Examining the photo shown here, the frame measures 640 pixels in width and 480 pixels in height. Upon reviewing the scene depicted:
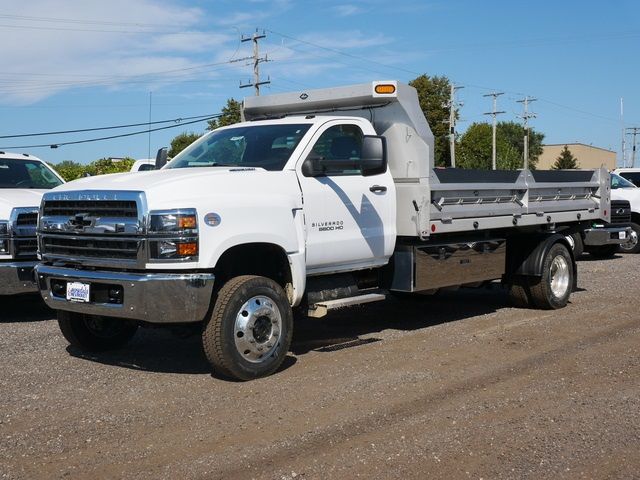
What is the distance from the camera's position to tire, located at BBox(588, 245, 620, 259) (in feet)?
58.2

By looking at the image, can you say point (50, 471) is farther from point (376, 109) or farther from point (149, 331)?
point (376, 109)

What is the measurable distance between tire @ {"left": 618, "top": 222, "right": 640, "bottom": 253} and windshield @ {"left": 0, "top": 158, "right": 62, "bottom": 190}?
13352mm

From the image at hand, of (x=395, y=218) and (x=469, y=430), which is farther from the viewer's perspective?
(x=395, y=218)

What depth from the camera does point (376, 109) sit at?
8.62m

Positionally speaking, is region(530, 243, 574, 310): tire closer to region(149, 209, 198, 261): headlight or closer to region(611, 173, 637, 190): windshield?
region(149, 209, 198, 261): headlight

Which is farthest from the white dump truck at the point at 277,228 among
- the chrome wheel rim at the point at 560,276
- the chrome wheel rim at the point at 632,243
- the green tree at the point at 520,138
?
the green tree at the point at 520,138

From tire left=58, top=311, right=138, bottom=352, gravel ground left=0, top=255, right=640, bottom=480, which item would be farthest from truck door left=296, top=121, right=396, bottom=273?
tire left=58, top=311, right=138, bottom=352

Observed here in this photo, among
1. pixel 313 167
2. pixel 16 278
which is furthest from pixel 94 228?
pixel 16 278

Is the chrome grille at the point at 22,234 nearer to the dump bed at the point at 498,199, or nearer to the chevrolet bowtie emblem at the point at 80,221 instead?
the chevrolet bowtie emblem at the point at 80,221

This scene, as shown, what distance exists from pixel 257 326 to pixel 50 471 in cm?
232

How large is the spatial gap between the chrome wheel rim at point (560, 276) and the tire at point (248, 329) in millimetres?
4886

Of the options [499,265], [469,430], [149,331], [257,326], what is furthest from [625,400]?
[149,331]

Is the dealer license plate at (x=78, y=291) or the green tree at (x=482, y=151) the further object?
the green tree at (x=482, y=151)

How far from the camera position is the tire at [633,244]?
18.9 metres
